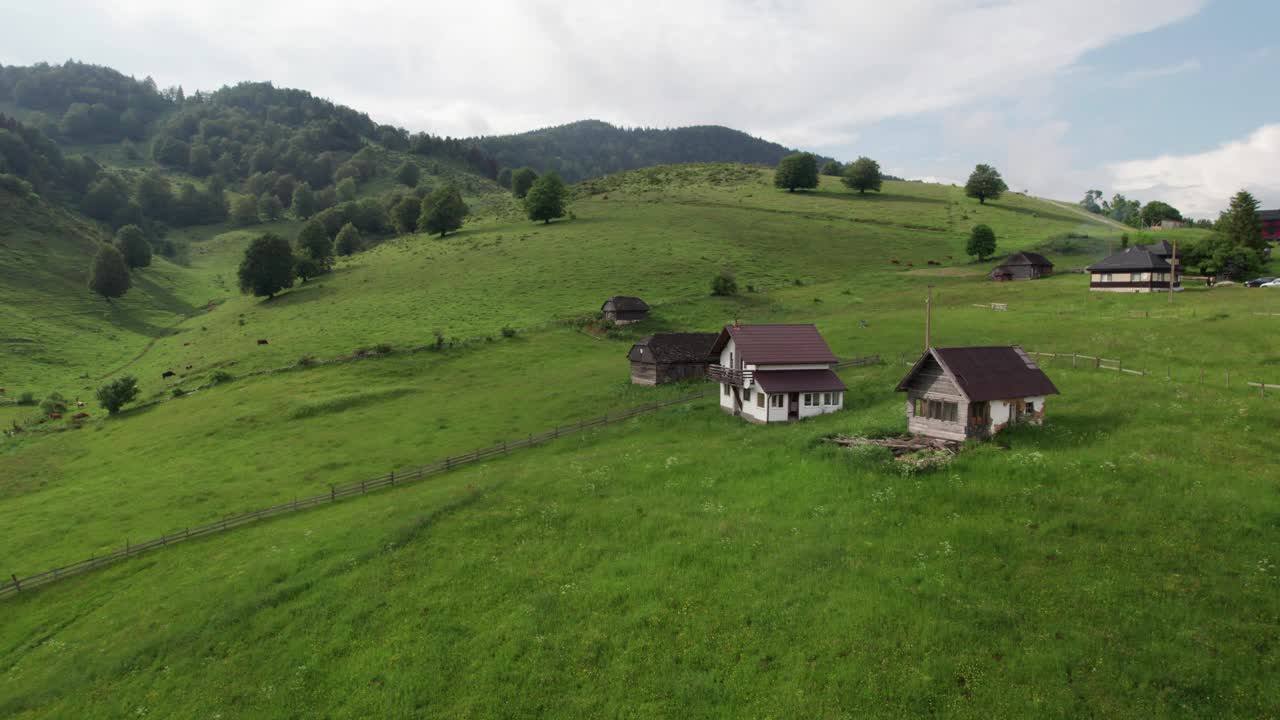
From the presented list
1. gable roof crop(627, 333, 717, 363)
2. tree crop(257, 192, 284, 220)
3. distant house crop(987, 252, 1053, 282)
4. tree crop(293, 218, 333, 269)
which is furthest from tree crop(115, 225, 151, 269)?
distant house crop(987, 252, 1053, 282)

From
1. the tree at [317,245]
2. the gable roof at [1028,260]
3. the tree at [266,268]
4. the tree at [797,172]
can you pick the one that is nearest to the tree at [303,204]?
the tree at [317,245]

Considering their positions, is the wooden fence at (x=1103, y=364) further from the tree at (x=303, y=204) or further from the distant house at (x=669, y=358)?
the tree at (x=303, y=204)

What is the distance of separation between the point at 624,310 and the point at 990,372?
52633mm

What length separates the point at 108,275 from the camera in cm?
10750

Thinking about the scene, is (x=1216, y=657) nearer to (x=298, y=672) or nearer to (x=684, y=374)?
(x=298, y=672)

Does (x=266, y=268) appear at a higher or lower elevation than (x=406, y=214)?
lower

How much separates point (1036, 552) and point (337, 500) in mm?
37364

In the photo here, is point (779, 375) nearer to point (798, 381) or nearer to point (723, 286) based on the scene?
point (798, 381)

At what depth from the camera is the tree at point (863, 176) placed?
16112cm

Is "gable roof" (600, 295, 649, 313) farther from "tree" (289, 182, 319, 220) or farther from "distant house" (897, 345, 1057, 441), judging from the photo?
"tree" (289, 182, 319, 220)

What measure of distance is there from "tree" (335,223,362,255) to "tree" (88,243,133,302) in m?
41.0

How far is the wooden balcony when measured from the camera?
4488 cm

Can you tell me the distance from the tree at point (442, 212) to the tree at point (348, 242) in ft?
54.8

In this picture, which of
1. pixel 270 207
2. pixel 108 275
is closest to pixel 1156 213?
pixel 108 275
